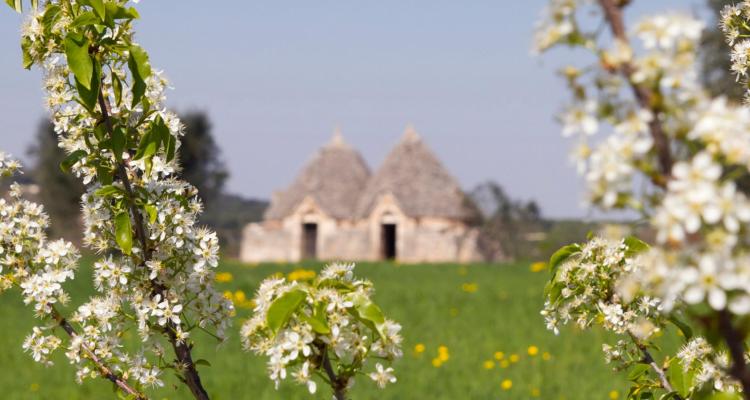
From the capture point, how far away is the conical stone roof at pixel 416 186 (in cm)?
4322

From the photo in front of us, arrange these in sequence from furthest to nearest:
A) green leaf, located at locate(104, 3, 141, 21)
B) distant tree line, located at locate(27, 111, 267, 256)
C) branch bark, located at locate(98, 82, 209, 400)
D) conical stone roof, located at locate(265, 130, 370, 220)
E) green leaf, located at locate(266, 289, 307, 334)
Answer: distant tree line, located at locate(27, 111, 267, 256), conical stone roof, located at locate(265, 130, 370, 220), branch bark, located at locate(98, 82, 209, 400), green leaf, located at locate(104, 3, 141, 21), green leaf, located at locate(266, 289, 307, 334)

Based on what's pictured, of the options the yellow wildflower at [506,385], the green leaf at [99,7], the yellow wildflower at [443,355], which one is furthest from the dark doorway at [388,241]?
the green leaf at [99,7]

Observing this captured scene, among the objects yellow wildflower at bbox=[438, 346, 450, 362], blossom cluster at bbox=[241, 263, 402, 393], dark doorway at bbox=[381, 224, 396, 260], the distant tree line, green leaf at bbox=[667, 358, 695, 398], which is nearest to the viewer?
blossom cluster at bbox=[241, 263, 402, 393]

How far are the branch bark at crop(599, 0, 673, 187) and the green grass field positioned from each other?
4.52 m

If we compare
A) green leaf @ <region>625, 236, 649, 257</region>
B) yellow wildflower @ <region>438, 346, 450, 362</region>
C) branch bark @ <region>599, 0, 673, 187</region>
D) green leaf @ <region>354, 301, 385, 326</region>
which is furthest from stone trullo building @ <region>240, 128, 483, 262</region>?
branch bark @ <region>599, 0, 673, 187</region>

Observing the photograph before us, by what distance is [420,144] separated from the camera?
4572 centimetres

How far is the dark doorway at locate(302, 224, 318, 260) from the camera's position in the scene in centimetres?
4653

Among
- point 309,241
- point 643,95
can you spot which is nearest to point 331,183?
point 309,241

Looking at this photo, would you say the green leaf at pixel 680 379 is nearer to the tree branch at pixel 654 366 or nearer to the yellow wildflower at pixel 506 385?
the tree branch at pixel 654 366

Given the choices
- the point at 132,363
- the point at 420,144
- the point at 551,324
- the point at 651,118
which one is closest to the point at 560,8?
the point at 651,118

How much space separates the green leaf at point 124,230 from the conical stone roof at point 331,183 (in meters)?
41.5

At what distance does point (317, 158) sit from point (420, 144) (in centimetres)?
595

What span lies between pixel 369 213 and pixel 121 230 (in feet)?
132

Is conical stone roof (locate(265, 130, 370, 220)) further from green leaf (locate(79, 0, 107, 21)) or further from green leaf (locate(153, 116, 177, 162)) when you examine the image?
green leaf (locate(79, 0, 107, 21))
